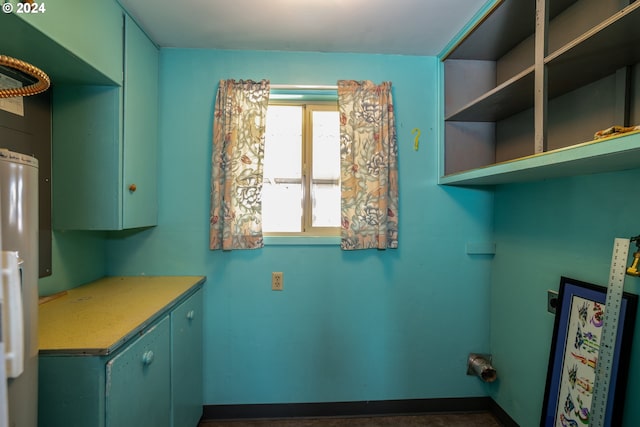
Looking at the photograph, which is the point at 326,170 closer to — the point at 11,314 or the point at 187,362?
the point at 187,362

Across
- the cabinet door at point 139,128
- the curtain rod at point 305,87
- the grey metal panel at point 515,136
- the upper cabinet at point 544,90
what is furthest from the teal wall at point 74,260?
the grey metal panel at point 515,136

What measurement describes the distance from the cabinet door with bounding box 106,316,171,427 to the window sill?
734 mm

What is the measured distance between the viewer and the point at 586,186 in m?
1.32

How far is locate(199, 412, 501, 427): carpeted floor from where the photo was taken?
179 cm

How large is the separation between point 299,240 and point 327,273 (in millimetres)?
292

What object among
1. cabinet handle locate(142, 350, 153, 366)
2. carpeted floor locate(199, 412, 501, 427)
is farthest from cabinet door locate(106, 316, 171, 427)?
carpeted floor locate(199, 412, 501, 427)

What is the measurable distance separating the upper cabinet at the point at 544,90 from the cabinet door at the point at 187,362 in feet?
5.77

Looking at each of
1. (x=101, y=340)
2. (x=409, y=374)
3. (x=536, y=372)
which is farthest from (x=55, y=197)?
(x=536, y=372)

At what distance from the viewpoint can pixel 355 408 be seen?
1.87m

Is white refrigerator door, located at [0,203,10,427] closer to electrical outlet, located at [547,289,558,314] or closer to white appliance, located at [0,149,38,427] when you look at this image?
white appliance, located at [0,149,38,427]

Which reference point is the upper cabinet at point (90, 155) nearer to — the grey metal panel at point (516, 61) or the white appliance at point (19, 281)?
the white appliance at point (19, 281)

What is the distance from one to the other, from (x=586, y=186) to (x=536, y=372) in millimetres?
1064

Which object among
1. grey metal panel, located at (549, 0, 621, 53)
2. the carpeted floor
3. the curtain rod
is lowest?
the carpeted floor

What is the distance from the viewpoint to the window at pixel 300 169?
1.93 metres
